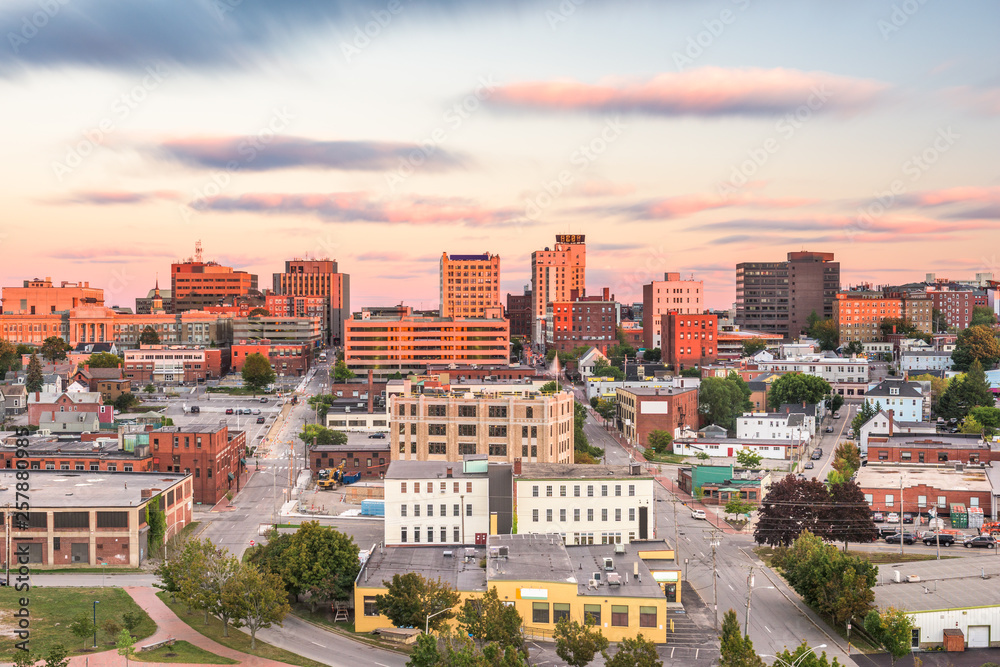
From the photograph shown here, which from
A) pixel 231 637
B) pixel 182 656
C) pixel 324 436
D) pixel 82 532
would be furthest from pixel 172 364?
pixel 182 656

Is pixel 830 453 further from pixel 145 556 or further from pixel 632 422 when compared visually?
pixel 145 556

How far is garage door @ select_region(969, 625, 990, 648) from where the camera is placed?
4991cm

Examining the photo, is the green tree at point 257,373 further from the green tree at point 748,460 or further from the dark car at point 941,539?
the dark car at point 941,539

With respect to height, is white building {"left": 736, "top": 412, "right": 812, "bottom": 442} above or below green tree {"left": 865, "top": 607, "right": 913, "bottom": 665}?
above

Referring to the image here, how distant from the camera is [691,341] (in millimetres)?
178375

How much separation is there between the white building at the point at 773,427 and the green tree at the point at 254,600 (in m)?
74.9

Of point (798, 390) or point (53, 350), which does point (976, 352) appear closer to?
point (798, 390)

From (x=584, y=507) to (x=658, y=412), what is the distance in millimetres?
52986

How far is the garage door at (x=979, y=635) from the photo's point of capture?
164 feet

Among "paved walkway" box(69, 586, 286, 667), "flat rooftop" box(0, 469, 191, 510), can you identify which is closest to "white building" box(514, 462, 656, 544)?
"paved walkway" box(69, 586, 286, 667)

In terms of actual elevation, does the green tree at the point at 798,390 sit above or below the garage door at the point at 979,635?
above

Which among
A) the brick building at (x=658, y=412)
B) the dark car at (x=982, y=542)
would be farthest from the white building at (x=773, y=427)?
the dark car at (x=982, y=542)

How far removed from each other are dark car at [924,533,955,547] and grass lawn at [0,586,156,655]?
170 feet

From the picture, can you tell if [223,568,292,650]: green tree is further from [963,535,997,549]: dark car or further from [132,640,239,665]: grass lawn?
[963,535,997,549]: dark car
